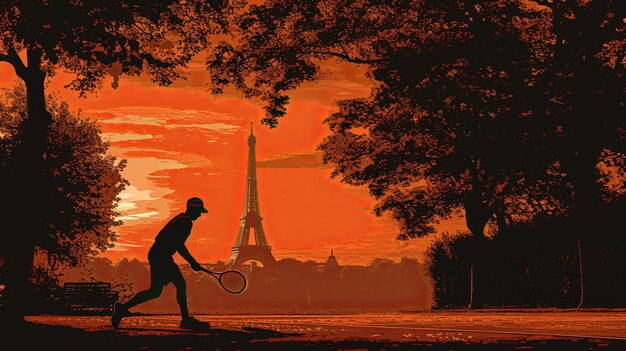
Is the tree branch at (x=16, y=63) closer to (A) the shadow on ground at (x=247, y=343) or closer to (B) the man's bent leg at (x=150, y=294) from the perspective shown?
(A) the shadow on ground at (x=247, y=343)

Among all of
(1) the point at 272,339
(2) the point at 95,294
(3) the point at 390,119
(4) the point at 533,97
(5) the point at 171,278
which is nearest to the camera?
(1) the point at 272,339

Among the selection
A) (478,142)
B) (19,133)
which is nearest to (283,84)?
(478,142)

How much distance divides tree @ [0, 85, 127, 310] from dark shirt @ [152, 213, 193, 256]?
8167 millimetres

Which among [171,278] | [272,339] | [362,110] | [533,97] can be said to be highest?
[362,110]

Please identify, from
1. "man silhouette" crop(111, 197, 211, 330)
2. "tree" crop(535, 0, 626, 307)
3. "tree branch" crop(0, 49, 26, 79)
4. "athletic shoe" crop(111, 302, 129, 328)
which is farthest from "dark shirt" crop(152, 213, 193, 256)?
"tree" crop(535, 0, 626, 307)

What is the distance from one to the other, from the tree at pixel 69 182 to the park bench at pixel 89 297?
2907 mm

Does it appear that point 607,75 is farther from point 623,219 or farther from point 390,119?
point 390,119

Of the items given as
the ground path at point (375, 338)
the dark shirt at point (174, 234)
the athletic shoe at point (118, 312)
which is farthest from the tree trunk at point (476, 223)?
the dark shirt at point (174, 234)

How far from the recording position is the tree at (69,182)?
4228cm

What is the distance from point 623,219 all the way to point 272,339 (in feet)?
76.1

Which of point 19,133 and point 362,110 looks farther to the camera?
point 19,133

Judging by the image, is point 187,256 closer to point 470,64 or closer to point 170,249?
point 170,249

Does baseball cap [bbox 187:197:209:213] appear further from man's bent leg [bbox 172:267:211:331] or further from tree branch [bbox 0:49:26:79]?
tree branch [bbox 0:49:26:79]

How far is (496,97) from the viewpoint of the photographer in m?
28.7
